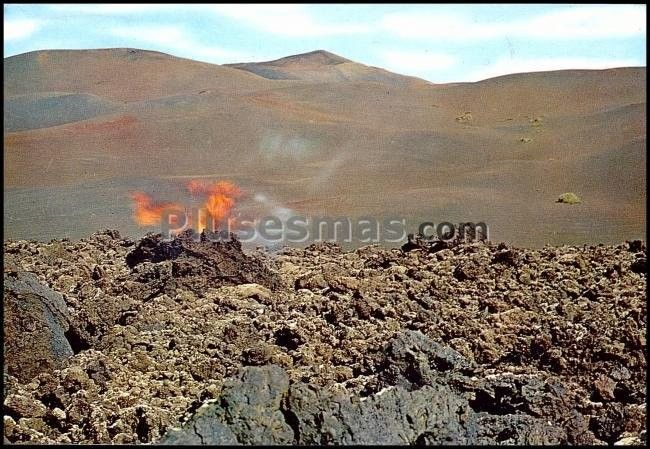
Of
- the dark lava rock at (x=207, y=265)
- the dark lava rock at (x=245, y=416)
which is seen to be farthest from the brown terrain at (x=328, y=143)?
the dark lava rock at (x=245, y=416)

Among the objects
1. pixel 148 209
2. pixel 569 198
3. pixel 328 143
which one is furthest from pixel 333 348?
pixel 328 143

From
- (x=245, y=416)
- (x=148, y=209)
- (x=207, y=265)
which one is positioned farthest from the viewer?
(x=148, y=209)

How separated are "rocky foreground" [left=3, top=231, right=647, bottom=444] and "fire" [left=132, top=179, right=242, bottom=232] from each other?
131 inches

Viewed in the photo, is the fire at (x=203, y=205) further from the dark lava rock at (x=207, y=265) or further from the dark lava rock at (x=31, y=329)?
the dark lava rock at (x=31, y=329)

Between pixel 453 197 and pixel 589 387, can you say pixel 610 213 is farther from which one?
pixel 589 387

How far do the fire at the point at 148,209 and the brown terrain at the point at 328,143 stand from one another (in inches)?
6.7

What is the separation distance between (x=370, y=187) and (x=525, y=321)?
798 centimetres

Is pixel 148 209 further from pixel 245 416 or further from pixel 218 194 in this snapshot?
pixel 245 416

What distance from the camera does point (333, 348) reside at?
5375 millimetres

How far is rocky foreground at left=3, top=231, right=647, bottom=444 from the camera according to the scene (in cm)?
351

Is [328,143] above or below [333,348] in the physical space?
above

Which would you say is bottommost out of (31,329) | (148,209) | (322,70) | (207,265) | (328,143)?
(31,329)

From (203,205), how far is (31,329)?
7.20 m

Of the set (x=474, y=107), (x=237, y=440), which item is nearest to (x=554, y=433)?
(x=237, y=440)
